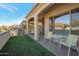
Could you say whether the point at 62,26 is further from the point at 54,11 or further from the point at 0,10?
the point at 0,10

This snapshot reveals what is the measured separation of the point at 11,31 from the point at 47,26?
4459 mm

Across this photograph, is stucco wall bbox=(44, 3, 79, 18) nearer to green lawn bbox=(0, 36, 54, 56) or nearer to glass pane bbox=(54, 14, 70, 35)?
glass pane bbox=(54, 14, 70, 35)

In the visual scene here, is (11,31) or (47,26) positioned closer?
(11,31)

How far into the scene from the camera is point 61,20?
404 inches

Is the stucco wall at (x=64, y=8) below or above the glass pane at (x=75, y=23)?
above

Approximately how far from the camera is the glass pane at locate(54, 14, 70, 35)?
9.12m

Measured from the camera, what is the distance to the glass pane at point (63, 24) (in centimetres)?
912

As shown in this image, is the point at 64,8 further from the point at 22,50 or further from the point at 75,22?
the point at 22,50

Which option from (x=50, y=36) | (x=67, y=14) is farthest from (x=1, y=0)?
(x=50, y=36)

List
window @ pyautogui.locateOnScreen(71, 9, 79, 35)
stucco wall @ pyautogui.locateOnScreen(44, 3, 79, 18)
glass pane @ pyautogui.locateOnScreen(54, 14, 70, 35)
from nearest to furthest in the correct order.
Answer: window @ pyautogui.locateOnScreen(71, 9, 79, 35)
stucco wall @ pyautogui.locateOnScreen(44, 3, 79, 18)
glass pane @ pyautogui.locateOnScreen(54, 14, 70, 35)

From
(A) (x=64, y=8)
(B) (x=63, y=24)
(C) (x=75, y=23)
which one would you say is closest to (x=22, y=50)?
(C) (x=75, y=23)

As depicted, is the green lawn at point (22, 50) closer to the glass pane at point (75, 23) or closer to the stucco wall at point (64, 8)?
the glass pane at point (75, 23)

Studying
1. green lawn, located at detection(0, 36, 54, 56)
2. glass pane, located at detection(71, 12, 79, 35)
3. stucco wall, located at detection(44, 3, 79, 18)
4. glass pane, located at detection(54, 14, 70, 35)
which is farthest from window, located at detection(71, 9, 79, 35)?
green lawn, located at detection(0, 36, 54, 56)

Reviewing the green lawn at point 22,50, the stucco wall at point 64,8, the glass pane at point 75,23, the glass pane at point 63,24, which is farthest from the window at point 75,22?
the green lawn at point 22,50
